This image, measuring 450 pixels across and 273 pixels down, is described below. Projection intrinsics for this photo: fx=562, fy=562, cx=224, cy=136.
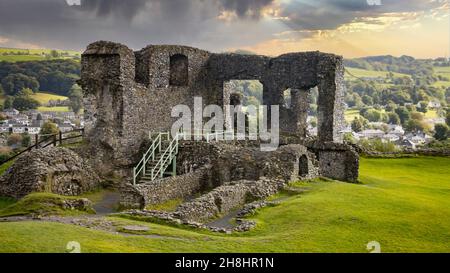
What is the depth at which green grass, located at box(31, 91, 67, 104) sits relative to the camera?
69000mm

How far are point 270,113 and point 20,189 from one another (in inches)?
770

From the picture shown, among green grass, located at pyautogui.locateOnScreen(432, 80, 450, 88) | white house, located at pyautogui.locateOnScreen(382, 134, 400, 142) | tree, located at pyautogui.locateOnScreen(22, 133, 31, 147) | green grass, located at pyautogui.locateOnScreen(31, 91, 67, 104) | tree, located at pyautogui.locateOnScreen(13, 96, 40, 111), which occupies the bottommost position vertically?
white house, located at pyautogui.locateOnScreen(382, 134, 400, 142)

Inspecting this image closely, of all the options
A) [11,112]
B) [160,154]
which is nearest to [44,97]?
[11,112]

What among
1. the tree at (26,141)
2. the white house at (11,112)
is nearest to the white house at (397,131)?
the white house at (11,112)

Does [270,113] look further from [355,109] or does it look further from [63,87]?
[355,109]

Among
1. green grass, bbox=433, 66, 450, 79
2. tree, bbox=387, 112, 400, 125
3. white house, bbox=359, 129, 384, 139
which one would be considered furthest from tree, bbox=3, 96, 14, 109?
green grass, bbox=433, 66, 450, 79

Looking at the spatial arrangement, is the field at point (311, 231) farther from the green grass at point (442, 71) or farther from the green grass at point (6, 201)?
the green grass at point (442, 71)

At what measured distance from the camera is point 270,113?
40125 millimetres

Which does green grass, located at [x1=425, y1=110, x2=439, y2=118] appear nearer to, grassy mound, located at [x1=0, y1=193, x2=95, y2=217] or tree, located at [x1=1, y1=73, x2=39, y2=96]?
tree, located at [x1=1, y1=73, x2=39, y2=96]

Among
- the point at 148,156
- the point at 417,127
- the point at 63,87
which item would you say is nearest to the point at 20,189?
the point at 148,156

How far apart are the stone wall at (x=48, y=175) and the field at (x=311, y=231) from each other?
27.1 ft

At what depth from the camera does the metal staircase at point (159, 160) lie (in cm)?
2931

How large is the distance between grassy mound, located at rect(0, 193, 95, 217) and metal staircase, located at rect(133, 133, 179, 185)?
6.53 meters

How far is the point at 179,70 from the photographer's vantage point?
1508 inches
